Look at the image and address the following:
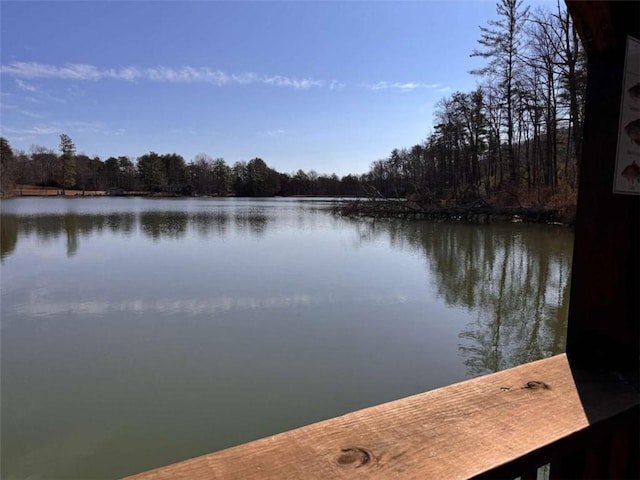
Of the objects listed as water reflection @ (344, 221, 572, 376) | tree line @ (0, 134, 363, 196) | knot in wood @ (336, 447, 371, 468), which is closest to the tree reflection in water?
water reflection @ (344, 221, 572, 376)

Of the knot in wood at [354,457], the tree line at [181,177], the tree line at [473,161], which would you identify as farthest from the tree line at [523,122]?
the tree line at [181,177]

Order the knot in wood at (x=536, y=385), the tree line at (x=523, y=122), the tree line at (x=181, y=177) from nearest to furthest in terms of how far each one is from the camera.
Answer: the knot in wood at (x=536, y=385), the tree line at (x=523, y=122), the tree line at (x=181, y=177)

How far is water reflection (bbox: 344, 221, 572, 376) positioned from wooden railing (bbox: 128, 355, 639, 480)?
3.42m

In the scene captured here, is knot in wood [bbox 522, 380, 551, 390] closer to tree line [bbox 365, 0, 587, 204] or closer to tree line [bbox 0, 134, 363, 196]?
tree line [bbox 365, 0, 587, 204]

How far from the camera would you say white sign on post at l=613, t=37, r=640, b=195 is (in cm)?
105

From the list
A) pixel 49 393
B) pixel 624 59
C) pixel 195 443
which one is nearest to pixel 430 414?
pixel 624 59

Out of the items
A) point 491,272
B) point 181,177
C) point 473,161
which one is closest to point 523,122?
point 473,161

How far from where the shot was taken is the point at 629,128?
3.53 ft

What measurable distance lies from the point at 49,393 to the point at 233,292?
3.57 m

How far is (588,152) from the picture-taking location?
111 centimetres

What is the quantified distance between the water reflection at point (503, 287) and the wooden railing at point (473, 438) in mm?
3423

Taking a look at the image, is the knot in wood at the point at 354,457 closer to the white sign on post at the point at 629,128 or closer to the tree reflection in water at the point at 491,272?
the white sign on post at the point at 629,128

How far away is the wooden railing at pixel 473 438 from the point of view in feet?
2.25

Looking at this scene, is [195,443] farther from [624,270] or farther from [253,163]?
[253,163]
